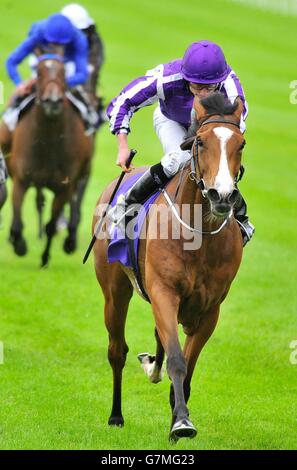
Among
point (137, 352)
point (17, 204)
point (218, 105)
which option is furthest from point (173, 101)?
point (17, 204)

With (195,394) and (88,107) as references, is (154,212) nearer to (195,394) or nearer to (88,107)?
(195,394)

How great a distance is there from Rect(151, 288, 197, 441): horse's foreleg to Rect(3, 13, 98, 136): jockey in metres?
6.81

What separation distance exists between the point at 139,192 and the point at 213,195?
1.28 metres

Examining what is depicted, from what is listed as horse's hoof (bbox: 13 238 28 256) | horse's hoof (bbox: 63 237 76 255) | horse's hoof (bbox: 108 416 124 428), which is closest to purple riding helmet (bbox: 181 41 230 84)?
horse's hoof (bbox: 108 416 124 428)

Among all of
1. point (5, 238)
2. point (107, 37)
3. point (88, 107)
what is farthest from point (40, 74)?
point (107, 37)

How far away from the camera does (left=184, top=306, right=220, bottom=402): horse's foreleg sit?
6953mm

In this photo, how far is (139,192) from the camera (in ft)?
24.0

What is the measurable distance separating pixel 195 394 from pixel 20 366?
1.46 meters

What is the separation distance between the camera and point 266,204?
1834 centimetres

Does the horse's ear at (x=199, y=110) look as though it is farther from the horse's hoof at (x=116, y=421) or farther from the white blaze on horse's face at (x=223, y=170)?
the horse's hoof at (x=116, y=421)

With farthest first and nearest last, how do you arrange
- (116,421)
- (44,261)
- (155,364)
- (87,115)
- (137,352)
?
1. (87,115)
2. (44,261)
3. (137,352)
4. (155,364)
5. (116,421)

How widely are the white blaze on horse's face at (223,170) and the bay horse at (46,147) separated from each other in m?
6.38

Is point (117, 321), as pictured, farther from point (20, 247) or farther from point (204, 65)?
point (20, 247)

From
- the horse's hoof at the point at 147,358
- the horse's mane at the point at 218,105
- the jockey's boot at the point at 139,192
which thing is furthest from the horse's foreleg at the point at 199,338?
the horse's mane at the point at 218,105
